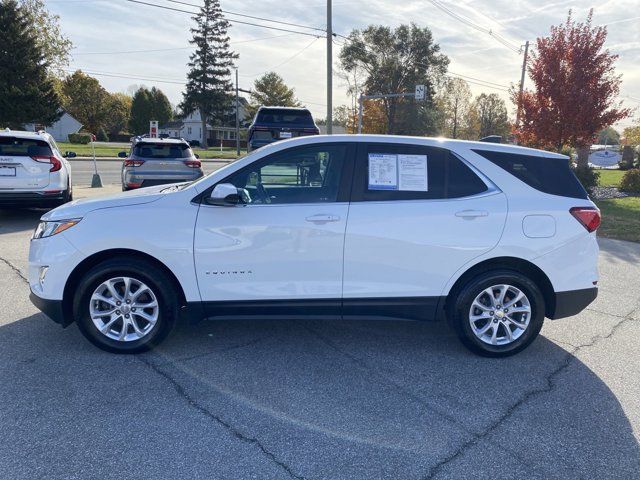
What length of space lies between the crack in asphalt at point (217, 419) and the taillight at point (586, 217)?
299 cm

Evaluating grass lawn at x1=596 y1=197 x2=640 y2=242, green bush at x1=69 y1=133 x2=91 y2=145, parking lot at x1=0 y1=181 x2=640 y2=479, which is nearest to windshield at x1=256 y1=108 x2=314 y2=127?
grass lawn at x1=596 y1=197 x2=640 y2=242

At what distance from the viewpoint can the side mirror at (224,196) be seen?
11.9 feet

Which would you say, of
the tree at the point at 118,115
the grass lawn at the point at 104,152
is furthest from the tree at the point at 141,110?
the grass lawn at the point at 104,152

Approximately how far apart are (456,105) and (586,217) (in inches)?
2473

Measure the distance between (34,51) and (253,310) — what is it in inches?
1561

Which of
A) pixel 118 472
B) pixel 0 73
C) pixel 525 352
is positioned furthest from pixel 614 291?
pixel 0 73

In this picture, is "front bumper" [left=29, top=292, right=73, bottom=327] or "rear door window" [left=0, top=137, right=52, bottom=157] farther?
"rear door window" [left=0, top=137, right=52, bottom=157]

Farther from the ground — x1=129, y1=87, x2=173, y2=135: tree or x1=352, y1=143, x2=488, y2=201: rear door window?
x1=129, y1=87, x2=173, y2=135: tree

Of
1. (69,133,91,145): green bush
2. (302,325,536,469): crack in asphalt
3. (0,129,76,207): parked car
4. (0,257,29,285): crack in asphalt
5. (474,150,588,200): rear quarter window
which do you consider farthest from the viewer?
(69,133,91,145): green bush

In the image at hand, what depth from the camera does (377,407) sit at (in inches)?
127

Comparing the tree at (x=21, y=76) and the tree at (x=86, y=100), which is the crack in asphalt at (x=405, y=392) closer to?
the tree at (x=21, y=76)

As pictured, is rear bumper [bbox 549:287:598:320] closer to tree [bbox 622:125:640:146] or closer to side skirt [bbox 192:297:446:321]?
side skirt [bbox 192:297:446:321]

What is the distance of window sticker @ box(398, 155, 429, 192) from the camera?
12.8 feet

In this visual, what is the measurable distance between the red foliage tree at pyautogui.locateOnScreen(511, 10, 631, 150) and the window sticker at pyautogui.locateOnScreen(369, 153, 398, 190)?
14118 mm
